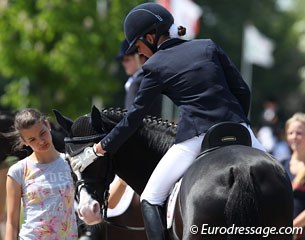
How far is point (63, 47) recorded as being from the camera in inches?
832

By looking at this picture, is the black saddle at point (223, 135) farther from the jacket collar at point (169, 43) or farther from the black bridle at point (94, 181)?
the black bridle at point (94, 181)

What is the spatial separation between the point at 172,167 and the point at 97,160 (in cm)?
72

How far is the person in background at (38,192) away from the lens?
5.90 metres

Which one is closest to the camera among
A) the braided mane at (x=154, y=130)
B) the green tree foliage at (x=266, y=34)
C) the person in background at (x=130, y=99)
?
the braided mane at (x=154, y=130)

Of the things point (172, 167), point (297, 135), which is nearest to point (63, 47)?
point (297, 135)

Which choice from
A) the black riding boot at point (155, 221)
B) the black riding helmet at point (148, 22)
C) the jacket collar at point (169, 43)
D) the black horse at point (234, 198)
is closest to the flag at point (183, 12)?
the black riding helmet at point (148, 22)

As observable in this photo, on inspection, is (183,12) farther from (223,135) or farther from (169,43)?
(223,135)

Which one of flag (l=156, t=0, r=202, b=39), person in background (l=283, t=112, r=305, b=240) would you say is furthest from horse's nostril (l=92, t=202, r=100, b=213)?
flag (l=156, t=0, r=202, b=39)

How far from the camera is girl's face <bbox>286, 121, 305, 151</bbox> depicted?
27.3 ft

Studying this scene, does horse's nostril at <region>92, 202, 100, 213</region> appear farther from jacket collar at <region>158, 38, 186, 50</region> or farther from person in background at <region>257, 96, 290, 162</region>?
person in background at <region>257, 96, 290, 162</region>

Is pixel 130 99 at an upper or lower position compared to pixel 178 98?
lower

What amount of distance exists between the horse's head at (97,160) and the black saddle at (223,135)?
96 cm

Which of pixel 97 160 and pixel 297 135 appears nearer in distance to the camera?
pixel 97 160

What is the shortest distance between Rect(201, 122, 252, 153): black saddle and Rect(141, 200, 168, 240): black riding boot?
0.55 meters
